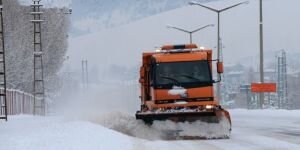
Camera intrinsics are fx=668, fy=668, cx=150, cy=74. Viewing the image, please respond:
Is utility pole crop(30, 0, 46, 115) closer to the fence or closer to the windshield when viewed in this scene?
the fence

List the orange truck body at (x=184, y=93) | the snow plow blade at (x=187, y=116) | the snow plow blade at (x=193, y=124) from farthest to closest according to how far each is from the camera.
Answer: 1. the orange truck body at (x=184, y=93)
2. the snow plow blade at (x=187, y=116)
3. the snow plow blade at (x=193, y=124)

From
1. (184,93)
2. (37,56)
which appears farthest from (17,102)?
(184,93)

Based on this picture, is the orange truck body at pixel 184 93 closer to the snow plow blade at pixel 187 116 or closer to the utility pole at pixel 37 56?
the snow plow blade at pixel 187 116

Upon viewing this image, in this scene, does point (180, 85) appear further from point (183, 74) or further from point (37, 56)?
point (37, 56)

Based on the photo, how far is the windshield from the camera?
814 inches

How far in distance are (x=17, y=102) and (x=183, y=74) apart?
2532 cm

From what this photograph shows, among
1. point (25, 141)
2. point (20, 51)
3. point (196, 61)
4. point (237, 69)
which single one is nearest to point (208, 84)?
point (196, 61)

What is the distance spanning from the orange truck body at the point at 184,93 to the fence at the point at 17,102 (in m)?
15.4

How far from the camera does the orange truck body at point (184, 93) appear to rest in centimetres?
1903

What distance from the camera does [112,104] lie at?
155 feet

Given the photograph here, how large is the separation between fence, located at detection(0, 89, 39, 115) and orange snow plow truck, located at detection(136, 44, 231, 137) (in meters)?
15.5

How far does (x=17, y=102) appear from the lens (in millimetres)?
44062

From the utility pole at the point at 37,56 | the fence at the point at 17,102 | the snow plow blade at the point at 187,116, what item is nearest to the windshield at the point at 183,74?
the snow plow blade at the point at 187,116

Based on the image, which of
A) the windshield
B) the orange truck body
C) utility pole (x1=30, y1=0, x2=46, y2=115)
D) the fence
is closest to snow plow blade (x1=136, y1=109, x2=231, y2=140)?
the orange truck body
